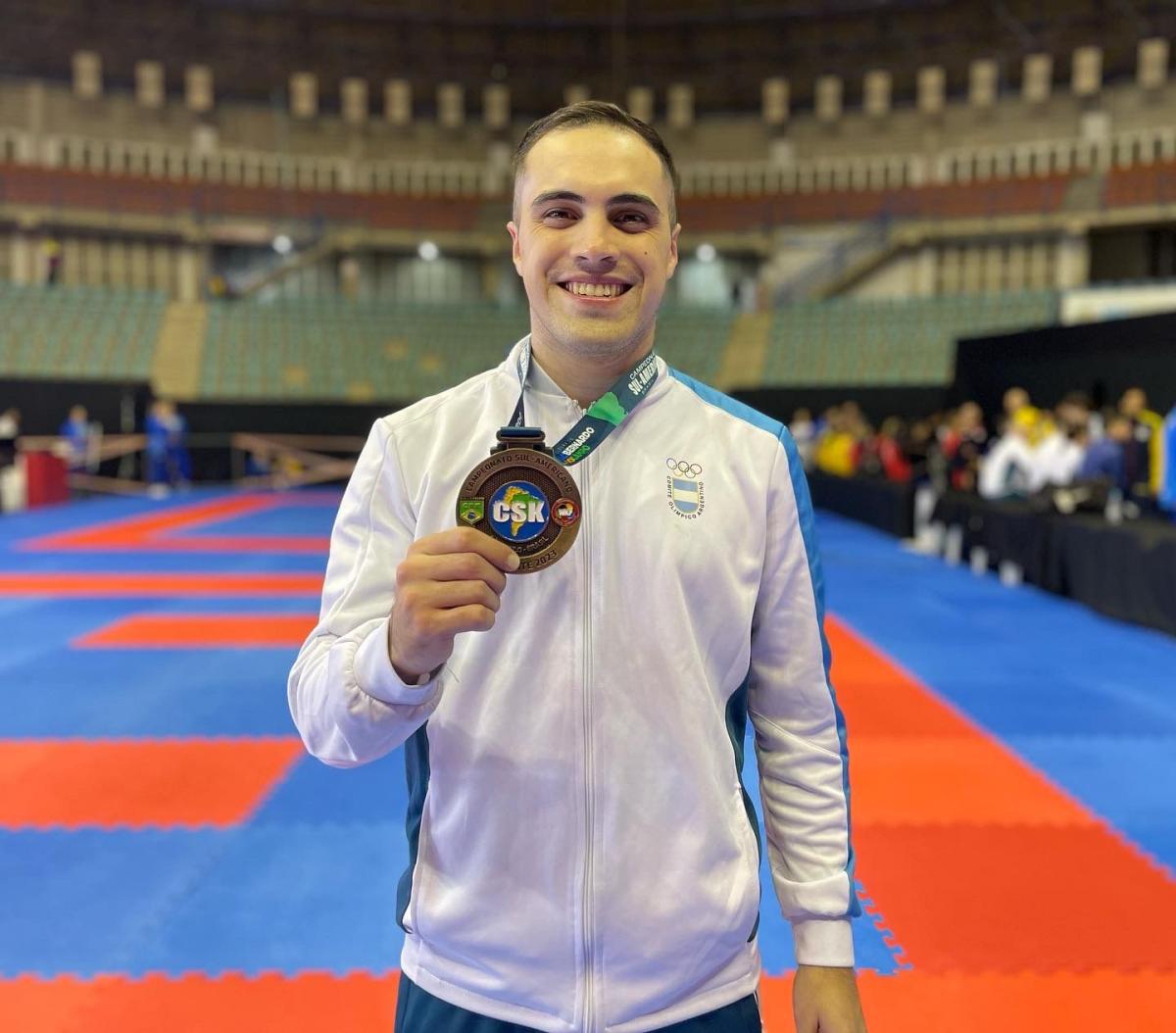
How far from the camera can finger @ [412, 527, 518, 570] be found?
1137 millimetres

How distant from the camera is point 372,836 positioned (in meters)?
3.82

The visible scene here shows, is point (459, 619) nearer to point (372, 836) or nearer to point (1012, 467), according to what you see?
point (372, 836)

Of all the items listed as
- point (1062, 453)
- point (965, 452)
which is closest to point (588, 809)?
point (1062, 453)

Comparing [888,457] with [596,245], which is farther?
[888,457]

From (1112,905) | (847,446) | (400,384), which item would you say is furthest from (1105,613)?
(400,384)

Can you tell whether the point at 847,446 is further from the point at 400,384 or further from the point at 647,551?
the point at 647,551

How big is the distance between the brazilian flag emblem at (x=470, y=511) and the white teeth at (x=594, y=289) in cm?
34

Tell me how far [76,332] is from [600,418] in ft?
86.7

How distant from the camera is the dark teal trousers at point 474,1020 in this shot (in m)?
1.35

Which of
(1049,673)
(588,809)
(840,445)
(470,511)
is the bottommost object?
(1049,673)

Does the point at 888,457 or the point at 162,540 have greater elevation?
the point at 888,457

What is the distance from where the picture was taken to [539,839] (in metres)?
1.33

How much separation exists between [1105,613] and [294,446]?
1748 centimetres

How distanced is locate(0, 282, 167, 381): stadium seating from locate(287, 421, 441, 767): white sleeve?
24049 mm
